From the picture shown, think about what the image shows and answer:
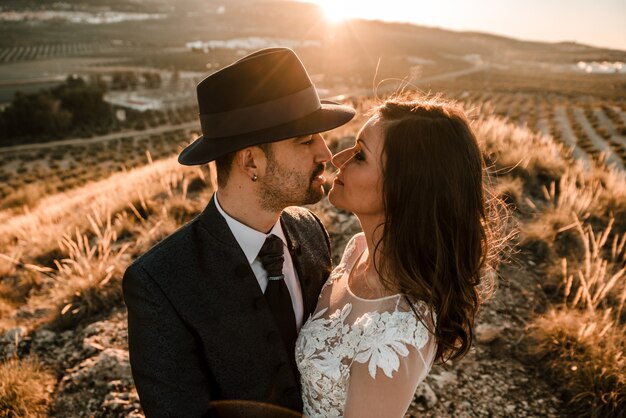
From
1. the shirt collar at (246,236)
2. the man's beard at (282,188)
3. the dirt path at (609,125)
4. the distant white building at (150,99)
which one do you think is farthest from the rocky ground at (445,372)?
the distant white building at (150,99)

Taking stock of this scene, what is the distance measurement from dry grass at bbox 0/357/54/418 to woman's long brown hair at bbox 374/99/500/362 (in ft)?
10.4

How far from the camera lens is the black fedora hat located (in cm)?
208

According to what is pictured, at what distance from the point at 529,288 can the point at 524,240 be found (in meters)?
1.02

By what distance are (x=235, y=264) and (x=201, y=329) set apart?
0.35m

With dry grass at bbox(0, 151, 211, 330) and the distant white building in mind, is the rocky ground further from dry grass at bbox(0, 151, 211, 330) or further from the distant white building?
the distant white building

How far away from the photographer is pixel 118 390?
3.48m

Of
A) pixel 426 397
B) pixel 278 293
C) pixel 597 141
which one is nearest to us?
pixel 278 293

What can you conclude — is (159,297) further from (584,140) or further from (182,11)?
(182,11)

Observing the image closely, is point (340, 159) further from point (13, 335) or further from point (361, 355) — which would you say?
point (13, 335)

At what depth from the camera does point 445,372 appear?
3.62m

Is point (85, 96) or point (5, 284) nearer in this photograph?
point (5, 284)

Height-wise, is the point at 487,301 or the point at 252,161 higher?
the point at 252,161

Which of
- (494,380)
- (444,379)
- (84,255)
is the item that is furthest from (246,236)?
(84,255)

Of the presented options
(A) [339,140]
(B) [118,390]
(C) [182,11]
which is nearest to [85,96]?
(A) [339,140]
